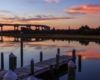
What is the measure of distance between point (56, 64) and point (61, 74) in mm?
1328

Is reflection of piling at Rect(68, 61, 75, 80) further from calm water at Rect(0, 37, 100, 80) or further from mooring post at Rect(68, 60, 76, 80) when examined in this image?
calm water at Rect(0, 37, 100, 80)

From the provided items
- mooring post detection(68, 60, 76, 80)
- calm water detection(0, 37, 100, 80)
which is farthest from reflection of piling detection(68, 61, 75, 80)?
calm water detection(0, 37, 100, 80)

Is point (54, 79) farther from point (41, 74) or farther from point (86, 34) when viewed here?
point (86, 34)

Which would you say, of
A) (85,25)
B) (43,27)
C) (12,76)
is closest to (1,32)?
(43,27)

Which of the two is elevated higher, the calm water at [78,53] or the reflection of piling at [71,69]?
the reflection of piling at [71,69]

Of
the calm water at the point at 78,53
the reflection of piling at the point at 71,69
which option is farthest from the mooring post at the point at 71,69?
the calm water at the point at 78,53

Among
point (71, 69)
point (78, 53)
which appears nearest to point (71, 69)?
point (71, 69)

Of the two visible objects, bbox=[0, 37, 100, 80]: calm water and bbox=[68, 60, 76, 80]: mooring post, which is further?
bbox=[0, 37, 100, 80]: calm water

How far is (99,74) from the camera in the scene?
14.4 m

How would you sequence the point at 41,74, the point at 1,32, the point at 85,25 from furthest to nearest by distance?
the point at 1,32 → the point at 85,25 → the point at 41,74

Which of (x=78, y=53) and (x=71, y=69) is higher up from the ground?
(x=71, y=69)

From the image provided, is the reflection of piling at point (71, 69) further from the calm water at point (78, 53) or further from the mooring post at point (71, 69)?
the calm water at point (78, 53)

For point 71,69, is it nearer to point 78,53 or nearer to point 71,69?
point 71,69

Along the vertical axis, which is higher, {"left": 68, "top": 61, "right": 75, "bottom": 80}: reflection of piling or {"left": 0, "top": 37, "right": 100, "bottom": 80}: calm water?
{"left": 68, "top": 61, "right": 75, "bottom": 80}: reflection of piling
